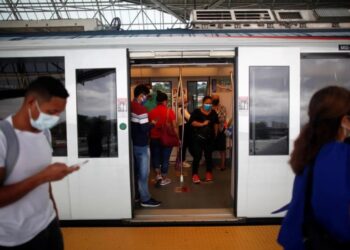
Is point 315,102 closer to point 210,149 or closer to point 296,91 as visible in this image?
point 296,91

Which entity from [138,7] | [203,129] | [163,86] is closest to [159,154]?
[203,129]

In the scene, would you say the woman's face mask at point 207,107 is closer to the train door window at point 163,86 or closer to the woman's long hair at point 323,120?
the train door window at point 163,86

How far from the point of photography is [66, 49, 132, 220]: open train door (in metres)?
3.51

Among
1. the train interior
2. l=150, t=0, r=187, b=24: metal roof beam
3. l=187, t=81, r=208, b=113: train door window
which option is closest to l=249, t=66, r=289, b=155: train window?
the train interior

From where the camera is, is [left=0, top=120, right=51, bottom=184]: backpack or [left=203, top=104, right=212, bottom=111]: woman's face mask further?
[left=203, top=104, right=212, bottom=111]: woman's face mask

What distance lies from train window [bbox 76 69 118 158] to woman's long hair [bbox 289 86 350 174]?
250 centimetres

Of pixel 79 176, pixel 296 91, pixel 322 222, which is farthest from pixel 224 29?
pixel 322 222

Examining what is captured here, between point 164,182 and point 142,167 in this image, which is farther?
point 164,182

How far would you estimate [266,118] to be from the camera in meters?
3.53

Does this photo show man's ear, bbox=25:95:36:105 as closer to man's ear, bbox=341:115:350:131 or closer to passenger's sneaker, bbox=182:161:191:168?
man's ear, bbox=341:115:350:131

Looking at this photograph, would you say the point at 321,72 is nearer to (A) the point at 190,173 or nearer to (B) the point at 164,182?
(B) the point at 164,182

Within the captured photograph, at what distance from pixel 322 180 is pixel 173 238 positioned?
2394 mm

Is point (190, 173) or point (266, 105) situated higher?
point (266, 105)

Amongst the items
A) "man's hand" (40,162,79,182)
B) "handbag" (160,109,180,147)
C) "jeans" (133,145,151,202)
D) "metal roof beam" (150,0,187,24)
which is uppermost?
"metal roof beam" (150,0,187,24)
